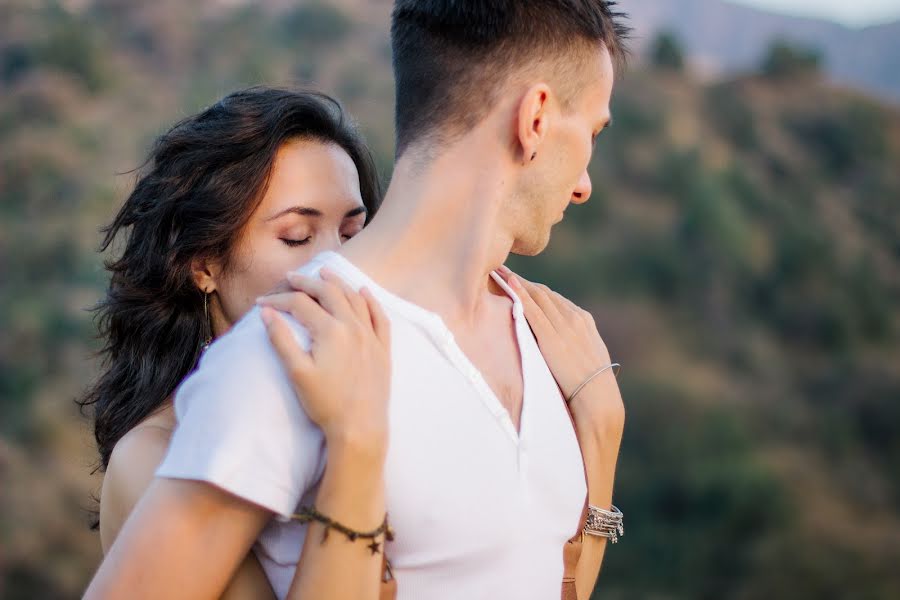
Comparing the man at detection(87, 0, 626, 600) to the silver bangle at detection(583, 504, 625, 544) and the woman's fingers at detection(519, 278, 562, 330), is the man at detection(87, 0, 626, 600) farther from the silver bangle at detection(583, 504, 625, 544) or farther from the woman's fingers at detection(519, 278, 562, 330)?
the woman's fingers at detection(519, 278, 562, 330)

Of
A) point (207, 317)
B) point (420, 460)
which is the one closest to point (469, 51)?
point (420, 460)

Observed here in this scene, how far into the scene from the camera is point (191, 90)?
27125 mm

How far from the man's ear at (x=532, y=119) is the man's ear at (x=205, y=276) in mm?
1119

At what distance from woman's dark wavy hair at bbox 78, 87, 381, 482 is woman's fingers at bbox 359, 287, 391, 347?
910 mm

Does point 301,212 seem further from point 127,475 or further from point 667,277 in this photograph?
point 667,277

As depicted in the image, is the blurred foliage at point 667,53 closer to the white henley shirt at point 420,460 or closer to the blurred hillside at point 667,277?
the blurred hillside at point 667,277

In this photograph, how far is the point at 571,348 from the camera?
2.18 meters

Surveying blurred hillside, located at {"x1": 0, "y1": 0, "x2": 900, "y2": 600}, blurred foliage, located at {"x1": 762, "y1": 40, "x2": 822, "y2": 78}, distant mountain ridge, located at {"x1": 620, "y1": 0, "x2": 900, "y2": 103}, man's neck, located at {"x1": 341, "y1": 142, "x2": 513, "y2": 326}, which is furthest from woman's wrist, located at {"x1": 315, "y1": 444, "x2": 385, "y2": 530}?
distant mountain ridge, located at {"x1": 620, "y1": 0, "x2": 900, "y2": 103}

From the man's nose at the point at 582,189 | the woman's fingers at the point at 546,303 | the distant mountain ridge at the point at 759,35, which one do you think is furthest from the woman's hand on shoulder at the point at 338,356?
the distant mountain ridge at the point at 759,35

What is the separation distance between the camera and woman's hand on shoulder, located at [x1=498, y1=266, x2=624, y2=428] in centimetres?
211

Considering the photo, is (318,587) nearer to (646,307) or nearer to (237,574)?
(237,574)

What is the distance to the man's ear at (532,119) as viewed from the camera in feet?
5.90

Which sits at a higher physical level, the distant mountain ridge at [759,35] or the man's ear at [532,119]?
the distant mountain ridge at [759,35]

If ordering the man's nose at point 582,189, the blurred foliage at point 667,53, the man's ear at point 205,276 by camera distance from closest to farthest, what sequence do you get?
the man's nose at point 582,189
the man's ear at point 205,276
the blurred foliage at point 667,53
